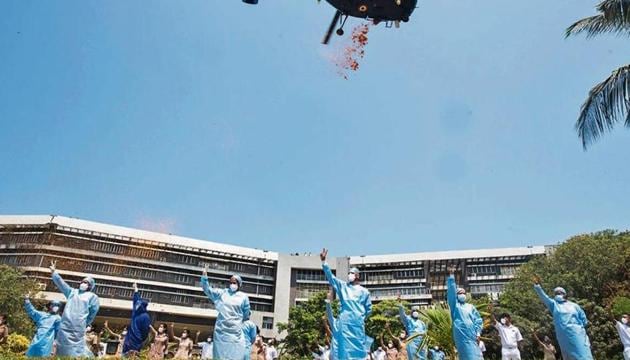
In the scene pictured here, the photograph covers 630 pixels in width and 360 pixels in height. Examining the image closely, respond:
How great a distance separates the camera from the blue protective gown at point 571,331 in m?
8.80

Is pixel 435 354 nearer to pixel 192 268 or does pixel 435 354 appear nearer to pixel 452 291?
pixel 452 291

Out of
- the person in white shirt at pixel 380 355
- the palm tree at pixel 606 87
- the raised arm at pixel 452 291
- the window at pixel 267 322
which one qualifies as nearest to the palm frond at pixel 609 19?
the palm tree at pixel 606 87

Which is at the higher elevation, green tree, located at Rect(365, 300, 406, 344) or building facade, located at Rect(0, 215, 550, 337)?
building facade, located at Rect(0, 215, 550, 337)

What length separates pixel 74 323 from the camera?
919 centimetres

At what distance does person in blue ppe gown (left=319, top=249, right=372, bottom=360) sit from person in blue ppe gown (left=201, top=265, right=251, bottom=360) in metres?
1.56

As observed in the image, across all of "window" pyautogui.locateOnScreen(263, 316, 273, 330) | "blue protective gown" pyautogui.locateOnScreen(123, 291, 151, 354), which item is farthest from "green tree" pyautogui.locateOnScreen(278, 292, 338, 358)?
"blue protective gown" pyautogui.locateOnScreen(123, 291, 151, 354)

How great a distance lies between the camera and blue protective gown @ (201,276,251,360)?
28.5ft

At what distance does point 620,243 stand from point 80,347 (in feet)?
92.8

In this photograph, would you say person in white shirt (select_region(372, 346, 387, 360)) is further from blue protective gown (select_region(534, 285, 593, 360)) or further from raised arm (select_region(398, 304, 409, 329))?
blue protective gown (select_region(534, 285, 593, 360))

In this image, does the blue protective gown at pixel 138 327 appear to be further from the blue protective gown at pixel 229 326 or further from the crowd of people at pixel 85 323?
the blue protective gown at pixel 229 326

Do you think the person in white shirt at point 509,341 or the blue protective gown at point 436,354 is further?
the blue protective gown at point 436,354

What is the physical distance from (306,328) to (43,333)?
2996cm

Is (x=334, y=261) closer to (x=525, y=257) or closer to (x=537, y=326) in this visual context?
(x=525, y=257)

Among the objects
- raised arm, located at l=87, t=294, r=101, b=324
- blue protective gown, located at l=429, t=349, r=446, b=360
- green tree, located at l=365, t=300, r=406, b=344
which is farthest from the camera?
green tree, located at l=365, t=300, r=406, b=344
